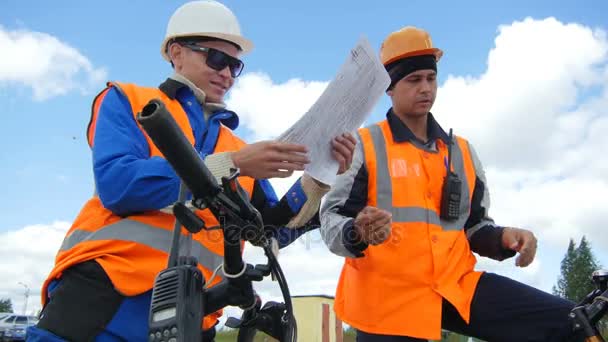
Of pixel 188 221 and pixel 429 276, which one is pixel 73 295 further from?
pixel 429 276

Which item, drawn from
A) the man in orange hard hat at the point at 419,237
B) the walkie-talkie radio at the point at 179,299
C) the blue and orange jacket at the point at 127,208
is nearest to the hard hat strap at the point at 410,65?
the man in orange hard hat at the point at 419,237

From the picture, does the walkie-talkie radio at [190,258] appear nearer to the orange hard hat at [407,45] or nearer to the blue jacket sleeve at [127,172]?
the blue jacket sleeve at [127,172]

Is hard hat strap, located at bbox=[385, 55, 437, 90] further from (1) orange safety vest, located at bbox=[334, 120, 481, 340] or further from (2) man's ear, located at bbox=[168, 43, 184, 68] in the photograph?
(2) man's ear, located at bbox=[168, 43, 184, 68]

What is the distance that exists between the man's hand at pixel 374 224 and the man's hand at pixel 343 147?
55 centimetres

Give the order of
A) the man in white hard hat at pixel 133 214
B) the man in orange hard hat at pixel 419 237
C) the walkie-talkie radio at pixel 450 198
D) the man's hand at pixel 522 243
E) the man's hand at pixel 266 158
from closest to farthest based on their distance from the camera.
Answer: the man's hand at pixel 266 158 → the man in white hard hat at pixel 133 214 → the man in orange hard hat at pixel 419 237 → the man's hand at pixel 522 243 → the walkie-talkie radio at pixel 450 198

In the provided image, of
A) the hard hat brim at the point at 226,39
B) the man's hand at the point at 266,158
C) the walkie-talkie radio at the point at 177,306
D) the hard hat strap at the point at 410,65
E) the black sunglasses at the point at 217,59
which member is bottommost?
the walkie-talkie radio at the point at 177,306

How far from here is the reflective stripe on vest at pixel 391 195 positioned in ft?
12.3

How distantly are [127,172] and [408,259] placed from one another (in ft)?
6.16

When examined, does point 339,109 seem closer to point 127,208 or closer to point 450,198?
point 127,208

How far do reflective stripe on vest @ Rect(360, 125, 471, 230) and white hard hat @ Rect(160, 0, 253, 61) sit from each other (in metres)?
1.17

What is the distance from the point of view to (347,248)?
3.50 metres

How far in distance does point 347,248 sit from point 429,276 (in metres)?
0.54

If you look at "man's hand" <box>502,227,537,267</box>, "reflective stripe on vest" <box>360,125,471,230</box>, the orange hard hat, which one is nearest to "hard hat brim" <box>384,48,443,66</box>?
the orange hard hat

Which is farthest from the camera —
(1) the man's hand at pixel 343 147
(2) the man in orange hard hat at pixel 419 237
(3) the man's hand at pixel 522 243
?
(3) the man's hand at pixel 522 243
